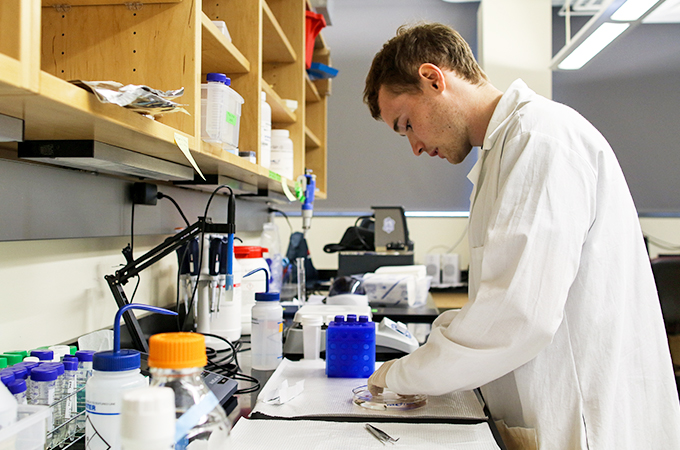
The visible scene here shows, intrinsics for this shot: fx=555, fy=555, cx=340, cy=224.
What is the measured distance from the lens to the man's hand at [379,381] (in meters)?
1.09

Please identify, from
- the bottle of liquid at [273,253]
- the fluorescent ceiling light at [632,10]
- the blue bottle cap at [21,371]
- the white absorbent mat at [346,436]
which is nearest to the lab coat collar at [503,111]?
the white absorbent mat at [346,436]

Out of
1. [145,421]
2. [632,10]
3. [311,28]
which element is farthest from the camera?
[632,10]

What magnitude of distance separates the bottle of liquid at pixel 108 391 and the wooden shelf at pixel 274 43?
4.19 feet

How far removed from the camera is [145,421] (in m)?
0.46

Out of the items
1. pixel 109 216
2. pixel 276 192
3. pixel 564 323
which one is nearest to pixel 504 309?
pixel 564 323

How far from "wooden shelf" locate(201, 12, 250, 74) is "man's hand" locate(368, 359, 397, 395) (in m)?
0.80

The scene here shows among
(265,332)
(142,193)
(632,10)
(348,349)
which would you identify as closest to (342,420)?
(348,349)

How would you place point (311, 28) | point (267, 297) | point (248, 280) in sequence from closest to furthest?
point (267, 297) < point (248, 280) < point (311, 28)

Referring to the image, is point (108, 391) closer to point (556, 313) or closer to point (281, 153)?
point (556, 313)

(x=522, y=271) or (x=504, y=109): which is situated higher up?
(x=504, y=109)

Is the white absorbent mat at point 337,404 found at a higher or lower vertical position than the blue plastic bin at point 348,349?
lower

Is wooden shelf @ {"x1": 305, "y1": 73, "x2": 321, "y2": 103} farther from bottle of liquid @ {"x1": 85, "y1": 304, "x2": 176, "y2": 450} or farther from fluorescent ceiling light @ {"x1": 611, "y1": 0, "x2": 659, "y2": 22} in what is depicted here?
bottle of liquid @ {"x1": 85, "y1": 304, "x2": 176, "y2": 450}

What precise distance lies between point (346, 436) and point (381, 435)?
0.06 m

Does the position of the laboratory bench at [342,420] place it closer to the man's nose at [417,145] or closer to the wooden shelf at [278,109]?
the man's nose at [417,145]
